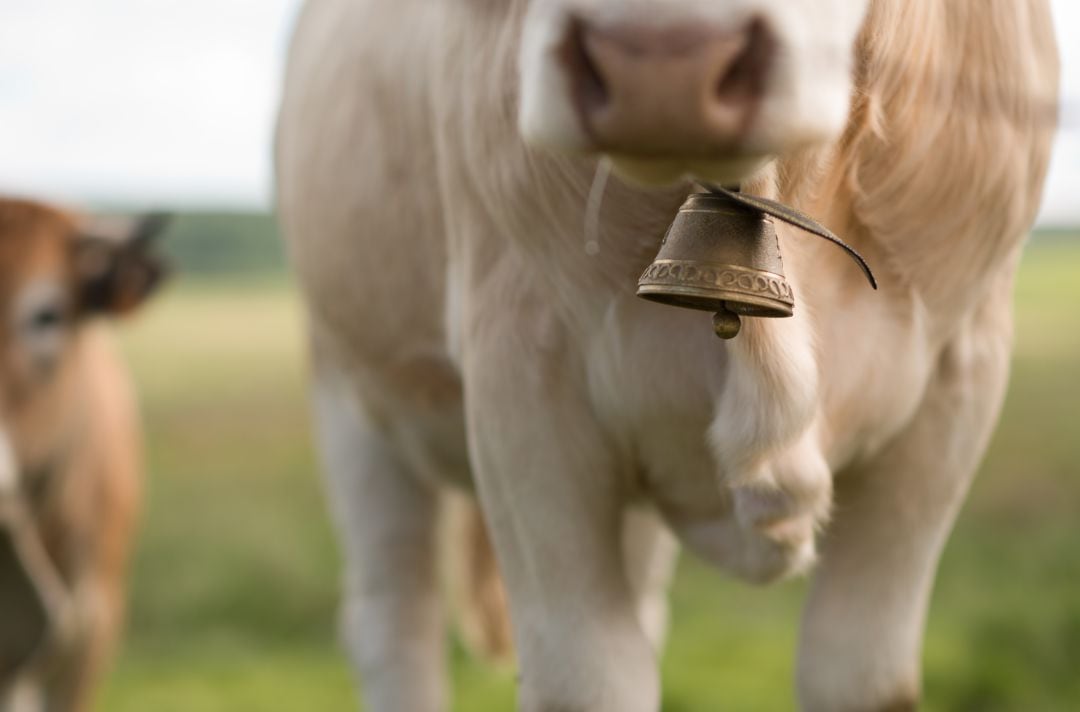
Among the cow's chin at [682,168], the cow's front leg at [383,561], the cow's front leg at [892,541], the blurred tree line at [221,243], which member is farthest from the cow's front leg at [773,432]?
the blurred tree line at [221,243]

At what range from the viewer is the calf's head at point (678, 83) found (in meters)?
1.14

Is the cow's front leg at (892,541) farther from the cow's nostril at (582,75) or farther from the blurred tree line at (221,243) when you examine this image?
the blurred tree line at (221,243)

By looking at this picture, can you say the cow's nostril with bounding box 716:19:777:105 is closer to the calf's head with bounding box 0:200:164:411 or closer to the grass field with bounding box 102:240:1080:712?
the grass field with bounding box 102:240:1080:712

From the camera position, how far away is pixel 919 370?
185cm

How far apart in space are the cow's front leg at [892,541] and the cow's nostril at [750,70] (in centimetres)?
85

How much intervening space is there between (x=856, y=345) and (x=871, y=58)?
1.14 feet

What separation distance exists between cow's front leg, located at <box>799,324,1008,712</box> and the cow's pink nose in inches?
33.8

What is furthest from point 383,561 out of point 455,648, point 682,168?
point 455,648

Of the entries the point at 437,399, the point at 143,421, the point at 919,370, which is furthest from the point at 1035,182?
the point at 143,421

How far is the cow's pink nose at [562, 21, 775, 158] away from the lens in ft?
3.72

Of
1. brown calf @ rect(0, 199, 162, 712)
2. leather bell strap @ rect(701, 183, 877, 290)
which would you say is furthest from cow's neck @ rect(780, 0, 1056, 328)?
brown calf @ rect(0, 199, 162, 712)

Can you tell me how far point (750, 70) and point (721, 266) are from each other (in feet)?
0.89

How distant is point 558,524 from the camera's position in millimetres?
1837

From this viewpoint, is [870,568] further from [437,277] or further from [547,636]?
[437,277]
